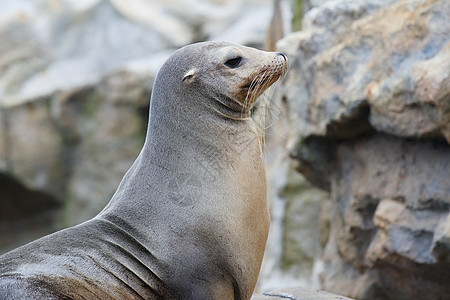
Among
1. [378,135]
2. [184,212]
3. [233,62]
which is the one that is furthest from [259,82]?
[378,135]

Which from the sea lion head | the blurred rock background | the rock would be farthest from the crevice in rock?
the sea lion head

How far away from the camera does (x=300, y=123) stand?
18.6 ft

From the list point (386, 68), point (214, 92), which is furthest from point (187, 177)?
point (386, 68)

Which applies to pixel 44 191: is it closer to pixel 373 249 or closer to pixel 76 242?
pixel 373 249

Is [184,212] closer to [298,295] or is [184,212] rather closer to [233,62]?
[233,62]

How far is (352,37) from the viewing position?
5.28m

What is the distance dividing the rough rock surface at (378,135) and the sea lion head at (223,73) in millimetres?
1178

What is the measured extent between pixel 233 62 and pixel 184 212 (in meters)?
0.85

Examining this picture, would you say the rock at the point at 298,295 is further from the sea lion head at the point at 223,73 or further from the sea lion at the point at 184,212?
the sea lion head at the point at 223,73

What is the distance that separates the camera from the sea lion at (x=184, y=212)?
128 inches

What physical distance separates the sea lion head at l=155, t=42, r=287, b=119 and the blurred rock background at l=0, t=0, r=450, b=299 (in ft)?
2.96

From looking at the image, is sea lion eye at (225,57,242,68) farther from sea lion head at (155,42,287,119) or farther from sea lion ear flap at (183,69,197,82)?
sea lion ear flap at (183,69,197,82)

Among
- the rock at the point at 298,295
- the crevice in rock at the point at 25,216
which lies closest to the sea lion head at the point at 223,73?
the rock at the point at 298,295

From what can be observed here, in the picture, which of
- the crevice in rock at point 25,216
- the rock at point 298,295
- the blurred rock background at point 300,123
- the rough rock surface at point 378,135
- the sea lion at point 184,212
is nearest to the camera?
the sea lion at point 184,212
